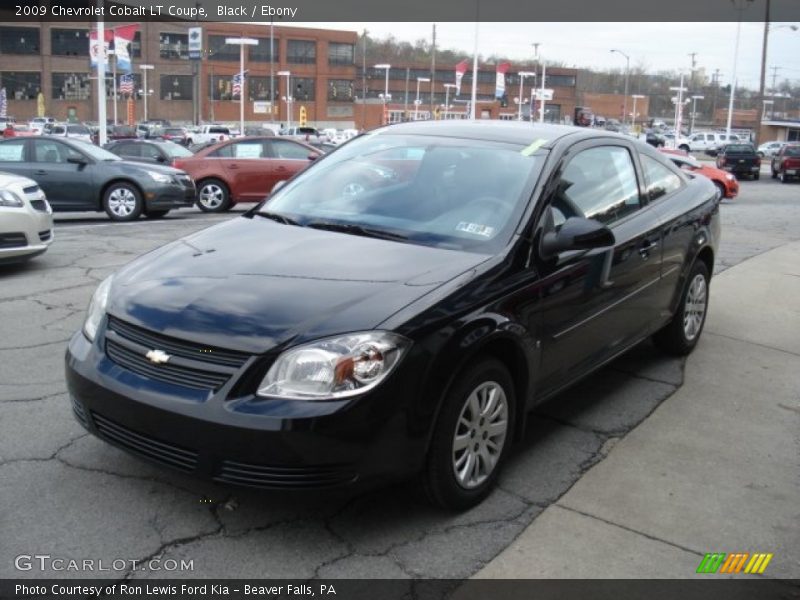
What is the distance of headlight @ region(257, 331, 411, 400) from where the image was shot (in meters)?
2.87

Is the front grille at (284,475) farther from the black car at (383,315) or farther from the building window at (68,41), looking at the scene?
the building window at (68,41)

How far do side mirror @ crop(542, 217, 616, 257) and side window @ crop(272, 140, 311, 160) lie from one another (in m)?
12.8

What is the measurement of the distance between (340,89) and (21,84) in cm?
3545

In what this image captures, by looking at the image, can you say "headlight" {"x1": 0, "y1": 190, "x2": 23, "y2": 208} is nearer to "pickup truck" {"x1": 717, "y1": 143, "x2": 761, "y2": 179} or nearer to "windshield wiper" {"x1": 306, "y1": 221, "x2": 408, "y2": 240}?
"windshield wiper" {"x1": 306, "y1": 221, "x2": 408, "y2": 240}

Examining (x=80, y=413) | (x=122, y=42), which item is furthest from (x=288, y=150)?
(x=122, y=42)

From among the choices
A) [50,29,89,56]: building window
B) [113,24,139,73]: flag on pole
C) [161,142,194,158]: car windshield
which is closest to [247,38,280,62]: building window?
[50,29,89,56]: building window

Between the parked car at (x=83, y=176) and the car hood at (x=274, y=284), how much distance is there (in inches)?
400

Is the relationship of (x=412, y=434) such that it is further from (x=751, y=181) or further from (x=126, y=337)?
(x=751, y=181)

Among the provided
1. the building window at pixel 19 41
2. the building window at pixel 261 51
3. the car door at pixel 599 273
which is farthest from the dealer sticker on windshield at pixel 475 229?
the building window at pixel 19 41

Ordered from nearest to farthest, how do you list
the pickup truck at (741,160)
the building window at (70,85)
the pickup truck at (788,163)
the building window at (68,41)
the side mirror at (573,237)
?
the side mirror at (573,237), the pickup truck at (788,163), the pickup truck at (741,160), the building window at (68,41), the building window at (70,85)

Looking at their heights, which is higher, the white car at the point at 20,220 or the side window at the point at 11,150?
the side window at the point at 11,150

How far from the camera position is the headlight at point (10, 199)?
763 centimetres

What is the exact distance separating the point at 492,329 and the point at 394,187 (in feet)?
3.97

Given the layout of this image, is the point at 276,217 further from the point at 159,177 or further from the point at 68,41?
the point at 68,41
